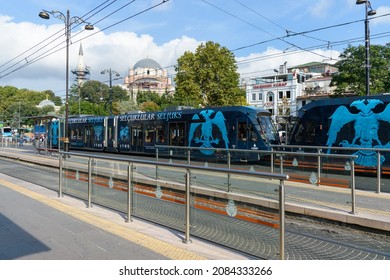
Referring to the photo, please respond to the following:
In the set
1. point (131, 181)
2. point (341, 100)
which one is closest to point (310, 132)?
point (341, 100)

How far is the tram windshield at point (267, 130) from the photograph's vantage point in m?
17.0

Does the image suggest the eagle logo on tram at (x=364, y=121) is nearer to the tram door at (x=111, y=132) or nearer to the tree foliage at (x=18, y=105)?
the tram door at (x=111, y=132)

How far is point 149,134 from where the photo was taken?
872 inches

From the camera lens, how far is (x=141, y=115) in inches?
906

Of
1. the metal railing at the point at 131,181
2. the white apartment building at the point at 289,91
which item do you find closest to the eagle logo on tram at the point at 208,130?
the metal railing at the point at 131,181

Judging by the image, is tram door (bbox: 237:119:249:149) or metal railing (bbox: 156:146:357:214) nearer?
metal railing (bbox: 156:146:357:214)

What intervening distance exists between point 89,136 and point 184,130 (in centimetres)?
1101

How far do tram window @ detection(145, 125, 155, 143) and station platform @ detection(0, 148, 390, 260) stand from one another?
42.2 feet

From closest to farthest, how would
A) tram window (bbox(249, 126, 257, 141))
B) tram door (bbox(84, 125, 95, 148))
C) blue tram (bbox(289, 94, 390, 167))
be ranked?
1. blue tram (bbox(289, 94, 390, 167))
2. tram window (bbox(249, 126, 257, 141))
3. tram door (bbox(84, 125, 95, 148))

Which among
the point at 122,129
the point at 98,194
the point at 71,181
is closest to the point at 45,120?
the point at 122,129

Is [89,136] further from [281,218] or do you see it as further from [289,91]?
[289,91]

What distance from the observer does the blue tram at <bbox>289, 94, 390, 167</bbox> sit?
1327 centimetres

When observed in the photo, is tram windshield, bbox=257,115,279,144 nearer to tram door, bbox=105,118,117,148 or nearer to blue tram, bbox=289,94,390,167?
blue tram, bbox=289,94,390,167

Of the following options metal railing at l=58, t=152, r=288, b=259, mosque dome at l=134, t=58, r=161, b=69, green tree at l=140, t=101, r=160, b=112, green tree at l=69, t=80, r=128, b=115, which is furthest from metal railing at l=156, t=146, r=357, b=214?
mosque dome at l=134, t=58, r=161, b=69
